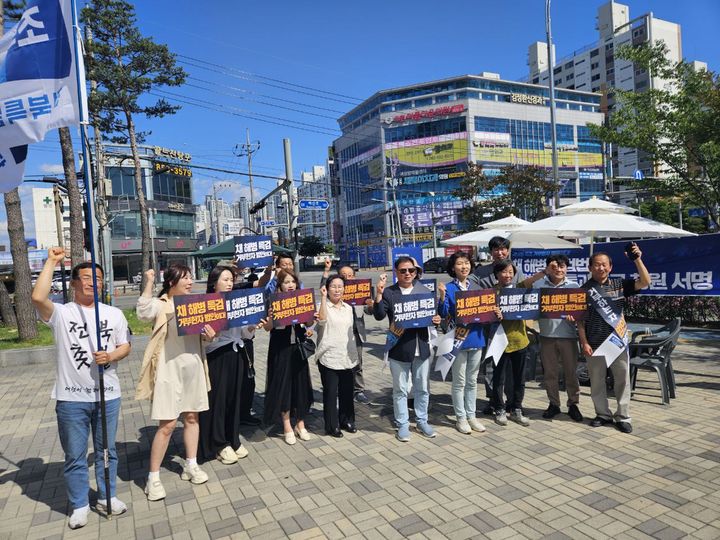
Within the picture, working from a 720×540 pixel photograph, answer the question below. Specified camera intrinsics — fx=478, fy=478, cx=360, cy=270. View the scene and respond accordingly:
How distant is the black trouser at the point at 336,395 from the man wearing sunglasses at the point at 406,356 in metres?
0.53

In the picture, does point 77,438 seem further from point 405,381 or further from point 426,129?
point 426,129

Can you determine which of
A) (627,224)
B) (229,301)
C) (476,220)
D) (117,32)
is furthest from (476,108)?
(229,301)

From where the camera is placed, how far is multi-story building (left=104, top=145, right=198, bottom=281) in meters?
→ 50.6

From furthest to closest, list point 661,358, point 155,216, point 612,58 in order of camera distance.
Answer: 1. point 612,58
2. point 155,216
3. point 661,358

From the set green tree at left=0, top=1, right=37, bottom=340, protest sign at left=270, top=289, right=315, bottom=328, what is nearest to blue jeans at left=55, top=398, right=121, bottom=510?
→ protest sign at left=270, top=289, right=315, bottom=328

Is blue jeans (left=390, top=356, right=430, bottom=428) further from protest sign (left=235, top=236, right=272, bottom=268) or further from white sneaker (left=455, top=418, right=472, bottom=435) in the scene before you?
protest sign (left=235, top=236, right=272, bottom=268)

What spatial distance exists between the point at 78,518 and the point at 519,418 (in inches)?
168

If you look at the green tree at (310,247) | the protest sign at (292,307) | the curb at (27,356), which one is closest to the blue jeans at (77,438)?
the protest sign at (292,307)

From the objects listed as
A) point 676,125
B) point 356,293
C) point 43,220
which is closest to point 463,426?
point 356,293

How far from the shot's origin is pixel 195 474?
13.7 feet

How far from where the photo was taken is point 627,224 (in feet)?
23.7

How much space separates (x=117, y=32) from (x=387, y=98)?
55.3m

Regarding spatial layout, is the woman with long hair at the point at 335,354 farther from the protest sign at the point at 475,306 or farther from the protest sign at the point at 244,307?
the protest sign at the point at 475,306

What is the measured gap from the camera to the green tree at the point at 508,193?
25.7 metres
